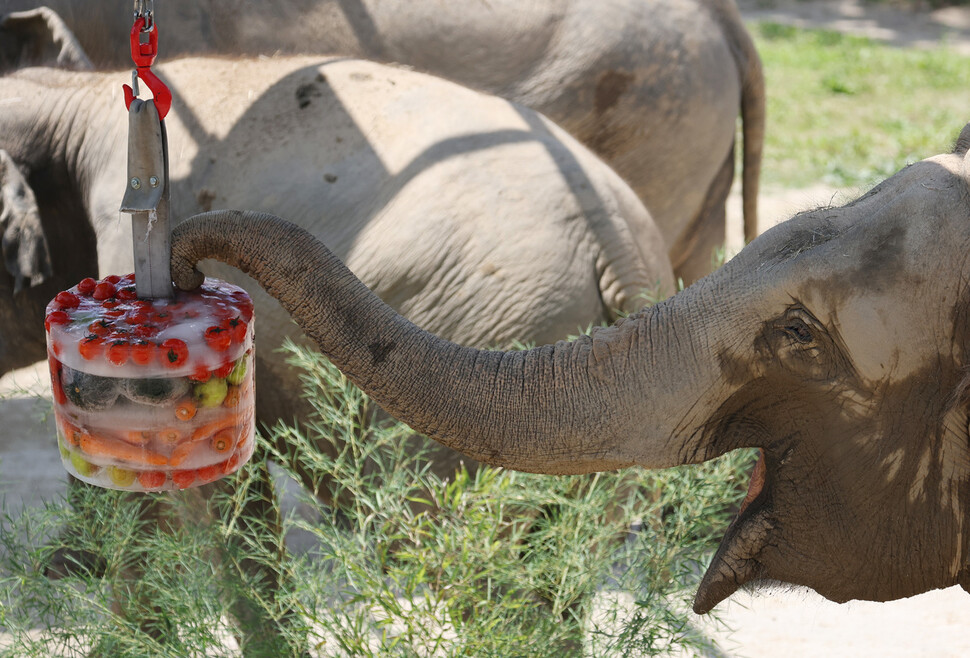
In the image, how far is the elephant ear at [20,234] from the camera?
2.34 meters

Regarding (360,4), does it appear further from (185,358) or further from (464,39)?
(185,358)

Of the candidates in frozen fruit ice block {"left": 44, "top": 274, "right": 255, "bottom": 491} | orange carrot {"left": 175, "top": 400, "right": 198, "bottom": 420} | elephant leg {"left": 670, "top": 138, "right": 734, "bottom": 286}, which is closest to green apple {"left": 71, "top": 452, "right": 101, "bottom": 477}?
frozen fruit ice block {"left": 44, "top": 274, "right": 255, "bottom": 491}

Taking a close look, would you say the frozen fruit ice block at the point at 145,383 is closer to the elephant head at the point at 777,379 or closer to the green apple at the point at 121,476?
the green apple at the point at 121,476

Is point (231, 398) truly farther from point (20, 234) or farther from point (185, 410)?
→ point (20, 234)

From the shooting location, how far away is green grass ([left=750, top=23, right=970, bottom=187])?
25.5ft

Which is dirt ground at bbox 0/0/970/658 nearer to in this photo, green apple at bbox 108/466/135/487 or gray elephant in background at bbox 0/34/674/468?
gray elephant in background at bbox 0/34/674/468

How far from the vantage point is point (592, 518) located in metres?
2.18

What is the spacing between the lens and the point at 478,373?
157 cm

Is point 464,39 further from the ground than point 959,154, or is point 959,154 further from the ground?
point 959,154

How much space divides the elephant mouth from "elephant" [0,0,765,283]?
2096 mm

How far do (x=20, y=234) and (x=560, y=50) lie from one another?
1.84m

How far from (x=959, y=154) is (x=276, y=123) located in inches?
57.7

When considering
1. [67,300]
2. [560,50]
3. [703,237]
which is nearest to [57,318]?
[67,300]

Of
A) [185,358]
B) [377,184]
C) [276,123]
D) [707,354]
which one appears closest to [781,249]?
[707,354]
